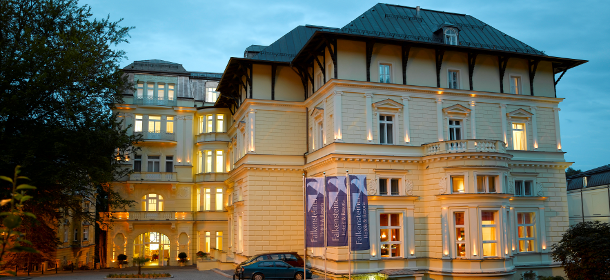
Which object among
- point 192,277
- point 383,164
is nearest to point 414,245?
point 383,164

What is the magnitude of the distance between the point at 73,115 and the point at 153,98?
51.4ft

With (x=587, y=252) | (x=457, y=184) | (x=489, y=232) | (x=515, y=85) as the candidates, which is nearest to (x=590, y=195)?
(x=515, y=85)

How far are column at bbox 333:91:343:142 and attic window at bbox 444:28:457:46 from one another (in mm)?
7538

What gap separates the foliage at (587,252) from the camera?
73.2ft

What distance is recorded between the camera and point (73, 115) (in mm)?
27109

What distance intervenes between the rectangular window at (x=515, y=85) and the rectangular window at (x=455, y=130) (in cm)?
432

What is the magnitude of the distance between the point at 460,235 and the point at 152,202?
25.9 meters

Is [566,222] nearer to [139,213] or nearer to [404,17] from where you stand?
[404,17]

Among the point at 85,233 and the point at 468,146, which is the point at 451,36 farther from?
the point at 85,233

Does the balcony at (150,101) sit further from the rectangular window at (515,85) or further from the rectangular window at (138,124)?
the rectangular window at (515,85)

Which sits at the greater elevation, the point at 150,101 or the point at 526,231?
the point at 150,101

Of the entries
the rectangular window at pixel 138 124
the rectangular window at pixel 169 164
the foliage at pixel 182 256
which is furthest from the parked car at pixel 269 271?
the rectangular window at pixel 138 124

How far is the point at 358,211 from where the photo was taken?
75.6 ft

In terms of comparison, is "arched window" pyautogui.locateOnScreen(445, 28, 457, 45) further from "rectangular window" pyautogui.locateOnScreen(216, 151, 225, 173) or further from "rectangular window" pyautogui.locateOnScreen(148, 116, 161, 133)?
"rectangular window" pyautogui.locateOnScreen(148, 116, 161, 133)
